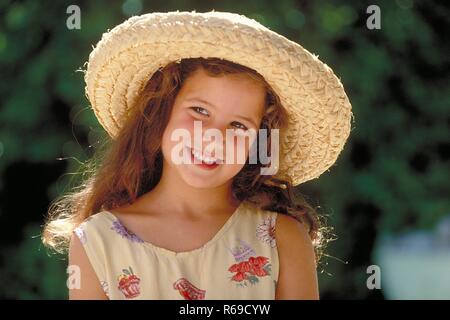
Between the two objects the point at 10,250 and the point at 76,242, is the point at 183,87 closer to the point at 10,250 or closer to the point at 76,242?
the point at 76,242

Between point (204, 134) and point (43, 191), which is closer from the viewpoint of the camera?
point (204, 134)

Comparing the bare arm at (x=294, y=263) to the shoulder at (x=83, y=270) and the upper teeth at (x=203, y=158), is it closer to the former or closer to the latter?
the upper teeth at (x=203, y=158)

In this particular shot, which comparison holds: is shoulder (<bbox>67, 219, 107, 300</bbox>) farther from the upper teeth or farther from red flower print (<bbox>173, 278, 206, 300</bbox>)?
the upper teeth

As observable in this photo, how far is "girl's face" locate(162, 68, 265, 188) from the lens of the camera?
229 centimetres

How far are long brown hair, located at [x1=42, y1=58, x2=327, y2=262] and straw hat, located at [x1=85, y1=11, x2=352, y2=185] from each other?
4cm

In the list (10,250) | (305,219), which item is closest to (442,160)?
(305,219)

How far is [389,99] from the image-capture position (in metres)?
3.63

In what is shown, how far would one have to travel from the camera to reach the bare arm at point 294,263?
7.75 feet

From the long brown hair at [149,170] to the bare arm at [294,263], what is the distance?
7 cm

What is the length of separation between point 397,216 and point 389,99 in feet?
1.37

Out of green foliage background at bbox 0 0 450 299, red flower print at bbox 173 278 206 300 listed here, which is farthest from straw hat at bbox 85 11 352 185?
green foliage background at bbox 0 0 450 299

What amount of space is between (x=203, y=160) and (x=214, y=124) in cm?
8

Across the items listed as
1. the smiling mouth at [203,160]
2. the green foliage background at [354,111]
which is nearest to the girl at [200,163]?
the smiling mouth at [203,160]

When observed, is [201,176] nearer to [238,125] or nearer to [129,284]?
[238,125]
